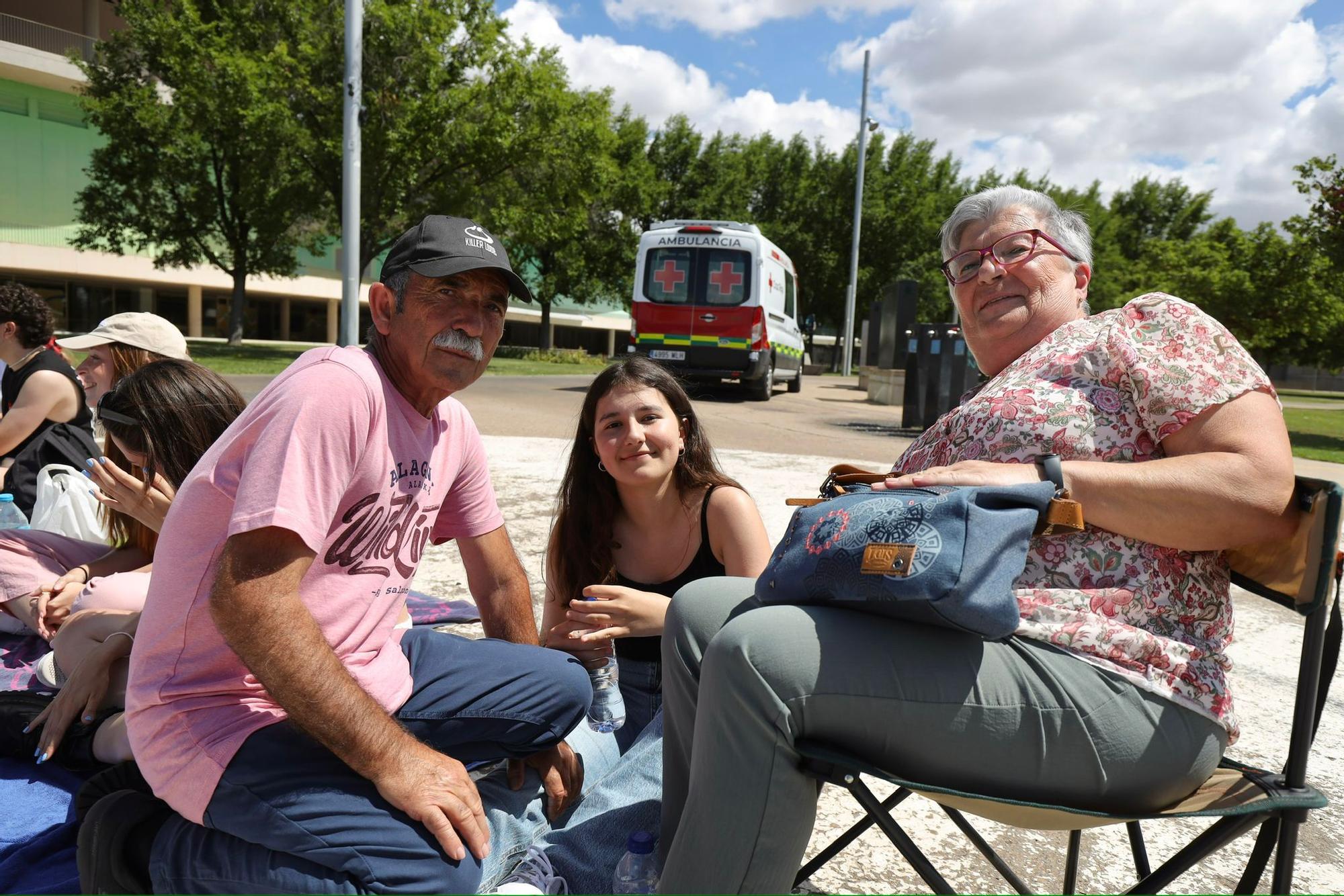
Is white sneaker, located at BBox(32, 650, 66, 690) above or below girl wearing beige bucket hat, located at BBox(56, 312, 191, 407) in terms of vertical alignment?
below

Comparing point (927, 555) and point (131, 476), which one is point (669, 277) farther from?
point (927, 555)

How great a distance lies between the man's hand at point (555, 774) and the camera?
7.30ft

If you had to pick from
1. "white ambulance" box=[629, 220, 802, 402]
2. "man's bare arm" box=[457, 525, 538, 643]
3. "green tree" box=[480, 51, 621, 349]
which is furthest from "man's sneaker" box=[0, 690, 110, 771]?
"green tree" box=[480, 51, 621, 349]

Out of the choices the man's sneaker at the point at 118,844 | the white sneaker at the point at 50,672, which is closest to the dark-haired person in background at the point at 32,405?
the white sneaker at the point at 50,672

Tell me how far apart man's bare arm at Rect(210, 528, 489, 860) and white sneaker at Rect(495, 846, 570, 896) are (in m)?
0.42

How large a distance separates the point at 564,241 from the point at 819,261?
10170 mm

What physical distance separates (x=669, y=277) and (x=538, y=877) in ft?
47.4

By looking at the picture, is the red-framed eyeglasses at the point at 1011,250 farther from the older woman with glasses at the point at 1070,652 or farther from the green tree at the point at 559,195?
the green tree at the point at 559,195

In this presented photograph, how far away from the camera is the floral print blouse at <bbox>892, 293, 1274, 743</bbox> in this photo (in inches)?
58.8

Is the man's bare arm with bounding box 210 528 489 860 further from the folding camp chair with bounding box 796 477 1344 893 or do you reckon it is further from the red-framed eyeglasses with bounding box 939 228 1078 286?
the red-framed eyeglasses with bounding box 939 228 1078 286

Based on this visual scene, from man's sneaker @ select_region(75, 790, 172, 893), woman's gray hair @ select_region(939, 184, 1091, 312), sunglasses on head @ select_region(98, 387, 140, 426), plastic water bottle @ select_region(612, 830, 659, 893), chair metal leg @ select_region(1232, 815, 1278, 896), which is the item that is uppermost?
woman's gray hair @ select_region(939, 184, 1091, 312)

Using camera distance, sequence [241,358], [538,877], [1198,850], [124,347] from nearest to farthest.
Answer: [1198,850]
[538,877]
[124,347]
[241,358]

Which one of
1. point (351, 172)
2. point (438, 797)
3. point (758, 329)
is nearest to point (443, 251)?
point (438, 797)

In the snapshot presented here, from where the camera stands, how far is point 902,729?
4.66ft
